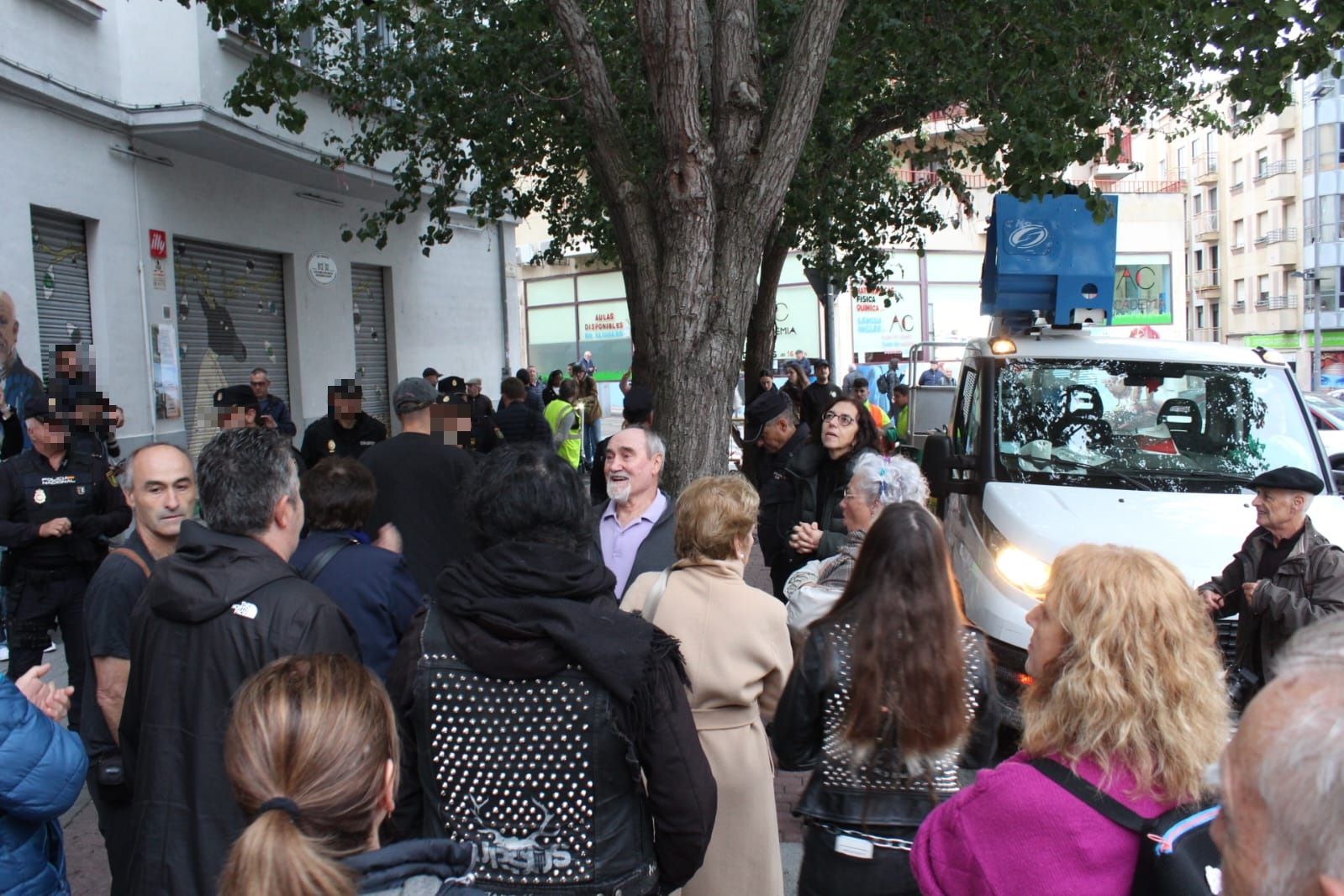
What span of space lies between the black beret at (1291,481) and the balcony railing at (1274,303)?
2255 inches

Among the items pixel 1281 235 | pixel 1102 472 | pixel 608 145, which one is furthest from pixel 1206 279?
pixel 608 145

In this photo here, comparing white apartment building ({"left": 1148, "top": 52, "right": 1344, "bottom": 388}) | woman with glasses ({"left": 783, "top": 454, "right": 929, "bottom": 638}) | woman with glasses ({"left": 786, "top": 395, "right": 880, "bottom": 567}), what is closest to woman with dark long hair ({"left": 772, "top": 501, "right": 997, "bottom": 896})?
woman with glasses ({"left": 783, "top": 454, "right": 929, "bottom": 638})

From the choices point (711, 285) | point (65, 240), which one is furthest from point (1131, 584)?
point (65, 240)

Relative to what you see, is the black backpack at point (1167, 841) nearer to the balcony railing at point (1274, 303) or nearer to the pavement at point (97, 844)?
the pavement at point (97, 844)

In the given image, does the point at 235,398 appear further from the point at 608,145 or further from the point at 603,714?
the point at 603,714

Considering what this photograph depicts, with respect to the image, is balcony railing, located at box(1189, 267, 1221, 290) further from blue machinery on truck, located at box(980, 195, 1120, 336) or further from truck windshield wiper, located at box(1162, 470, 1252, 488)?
truck windshield wiper, located at box(1162, 470, 1252, 488)

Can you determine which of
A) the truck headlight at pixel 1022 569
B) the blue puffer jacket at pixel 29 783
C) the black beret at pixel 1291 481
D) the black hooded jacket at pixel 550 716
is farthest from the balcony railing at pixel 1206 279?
the blue puffer jacket at pixel 29 783

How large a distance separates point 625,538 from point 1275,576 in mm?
3005

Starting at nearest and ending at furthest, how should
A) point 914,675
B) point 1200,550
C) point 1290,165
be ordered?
point 914,675, point 1200,550, point 1290,165

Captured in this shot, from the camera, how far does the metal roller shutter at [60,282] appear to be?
9.75 metres

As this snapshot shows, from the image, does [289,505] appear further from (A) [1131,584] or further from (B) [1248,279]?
(B) [1248,279]

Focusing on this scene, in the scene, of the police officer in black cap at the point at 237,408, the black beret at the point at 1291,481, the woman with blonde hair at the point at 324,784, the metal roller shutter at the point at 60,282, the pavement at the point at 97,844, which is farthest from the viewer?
the metal roller shutter at the point at 60,282

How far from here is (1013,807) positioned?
198cm

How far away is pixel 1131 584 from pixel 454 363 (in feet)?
54.1
